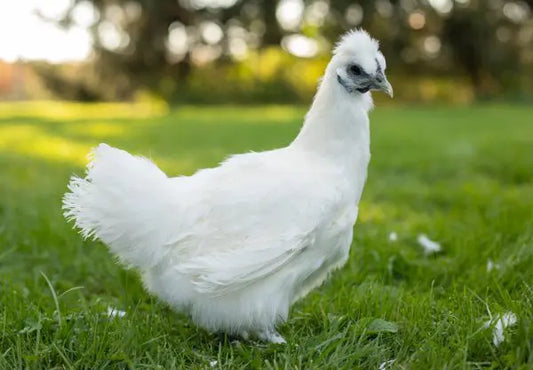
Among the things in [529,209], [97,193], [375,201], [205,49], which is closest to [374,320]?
[97,193]

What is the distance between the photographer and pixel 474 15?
21.9 meters

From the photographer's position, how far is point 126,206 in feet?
7.18

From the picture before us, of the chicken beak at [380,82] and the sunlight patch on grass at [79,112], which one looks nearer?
the chicken beak at [380,82]

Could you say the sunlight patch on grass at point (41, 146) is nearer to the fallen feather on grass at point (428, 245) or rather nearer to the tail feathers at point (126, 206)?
the fallen feather on grass at point (428, 245)

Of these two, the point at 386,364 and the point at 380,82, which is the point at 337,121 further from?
the point at 386,364

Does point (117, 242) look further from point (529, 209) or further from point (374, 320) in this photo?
point (529, 209)

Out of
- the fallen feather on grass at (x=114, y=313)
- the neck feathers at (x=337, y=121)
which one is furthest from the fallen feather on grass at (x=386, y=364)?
the fallen feather on grass at (x=114, y=313)

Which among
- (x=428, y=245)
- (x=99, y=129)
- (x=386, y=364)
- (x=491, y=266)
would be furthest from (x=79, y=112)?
(x=386, y=364)

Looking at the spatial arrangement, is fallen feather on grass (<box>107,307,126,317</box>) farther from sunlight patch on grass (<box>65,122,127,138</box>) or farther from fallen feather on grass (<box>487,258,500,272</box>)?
sunlight patch on grass (<box>65,122,127,138</box>)

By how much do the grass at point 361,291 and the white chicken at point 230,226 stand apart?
176 mm

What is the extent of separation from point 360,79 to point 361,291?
3.12ft

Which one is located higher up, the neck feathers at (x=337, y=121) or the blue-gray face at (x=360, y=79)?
the blue-gray face at (x=360, y=79)

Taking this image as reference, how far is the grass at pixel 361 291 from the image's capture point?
2025 mm

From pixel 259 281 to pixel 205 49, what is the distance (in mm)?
24655
